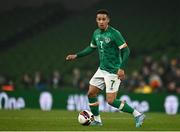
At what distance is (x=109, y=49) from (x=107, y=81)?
0.63 metres

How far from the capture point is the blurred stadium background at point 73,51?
22.6m

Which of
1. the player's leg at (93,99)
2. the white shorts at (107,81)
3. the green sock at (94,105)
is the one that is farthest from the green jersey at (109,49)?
the green sock at (94,105)

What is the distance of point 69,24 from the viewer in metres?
34.3

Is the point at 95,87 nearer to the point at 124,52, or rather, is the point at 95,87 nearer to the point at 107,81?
the point at 107,81

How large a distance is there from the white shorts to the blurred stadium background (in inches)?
348

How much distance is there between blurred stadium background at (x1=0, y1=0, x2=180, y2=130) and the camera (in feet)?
74.1

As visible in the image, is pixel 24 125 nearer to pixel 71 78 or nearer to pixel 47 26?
pixel 71 78

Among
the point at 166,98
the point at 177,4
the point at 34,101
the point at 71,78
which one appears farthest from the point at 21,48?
the point at 166,98

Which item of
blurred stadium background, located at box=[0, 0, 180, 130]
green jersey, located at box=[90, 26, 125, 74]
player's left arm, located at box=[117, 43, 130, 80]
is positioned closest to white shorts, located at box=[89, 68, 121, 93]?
green jersey, located at box=[90, 26, 125, 74]

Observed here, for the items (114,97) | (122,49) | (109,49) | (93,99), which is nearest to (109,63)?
(109,49)

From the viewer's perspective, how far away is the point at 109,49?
498 inches

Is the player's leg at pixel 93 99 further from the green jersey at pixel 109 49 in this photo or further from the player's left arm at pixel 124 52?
the player's left arm at pixel 124 52

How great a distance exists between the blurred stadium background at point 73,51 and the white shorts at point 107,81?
8.85 meters

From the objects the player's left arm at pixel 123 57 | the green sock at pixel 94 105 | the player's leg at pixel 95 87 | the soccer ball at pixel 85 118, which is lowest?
the soccer ball at pixel 85 118
